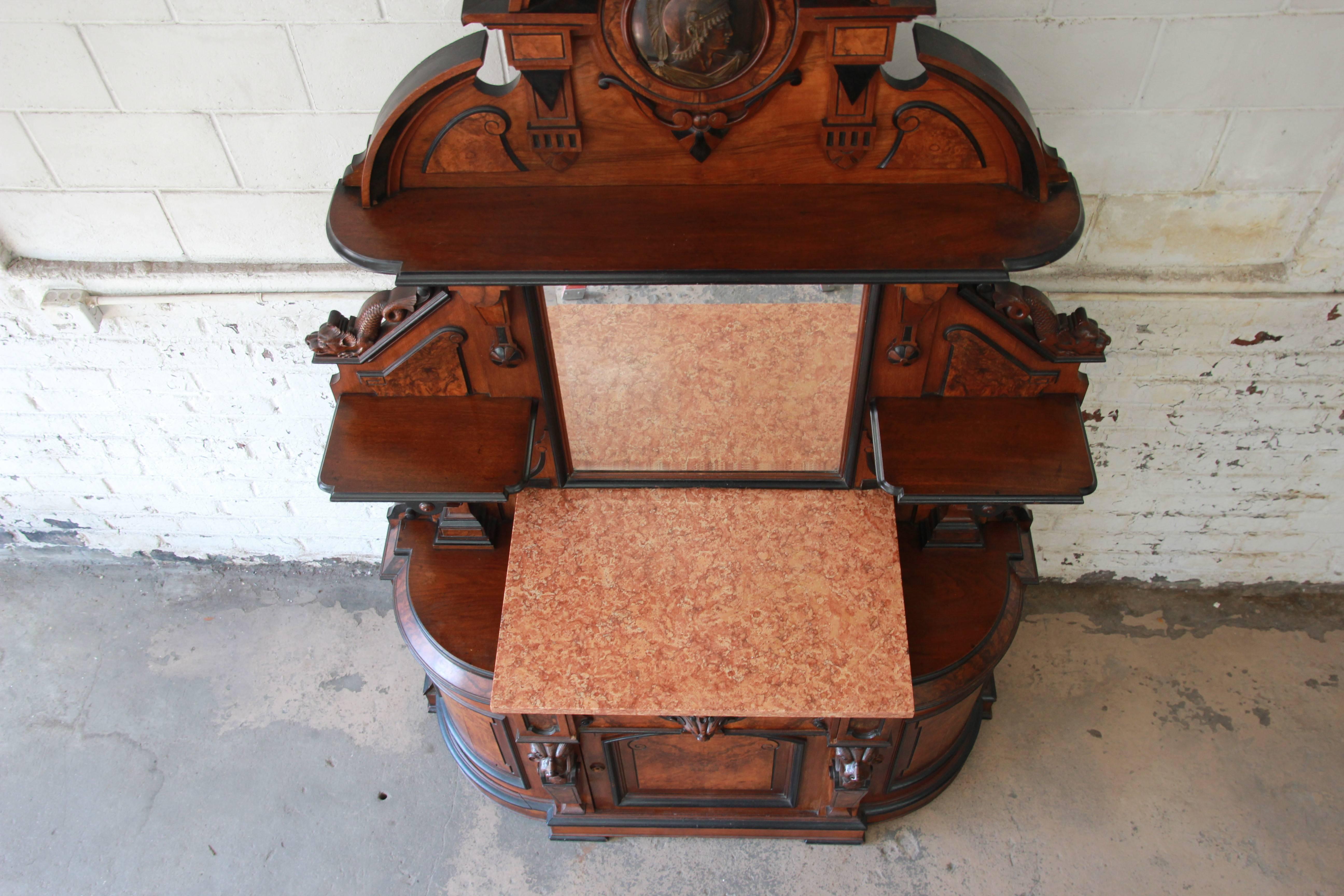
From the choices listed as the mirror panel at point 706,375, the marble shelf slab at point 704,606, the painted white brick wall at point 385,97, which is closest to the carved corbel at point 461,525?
the marble shelf slab at point 704,606

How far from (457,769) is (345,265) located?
1.40m

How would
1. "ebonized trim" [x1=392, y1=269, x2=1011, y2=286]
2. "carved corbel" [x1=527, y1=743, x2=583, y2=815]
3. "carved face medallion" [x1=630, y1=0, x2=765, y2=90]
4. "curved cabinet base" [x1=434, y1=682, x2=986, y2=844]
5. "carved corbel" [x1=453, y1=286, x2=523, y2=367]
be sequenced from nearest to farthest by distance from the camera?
"carved face medallion" [x1=630, y1=0, x2=765, y2=90] → "ebonized trim" [x1=392, y1=269, x2=1011, y2=286] → "carved corbel" [x1=453, y1=286, x2=523, y2=367] → "carved corbel" [x1=527, y1=743, x2=583, y2=815] → "curved cabinet base" [x1=434, y1=682, x2=986, y2=844]

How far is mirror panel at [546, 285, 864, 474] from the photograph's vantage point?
1.62 m

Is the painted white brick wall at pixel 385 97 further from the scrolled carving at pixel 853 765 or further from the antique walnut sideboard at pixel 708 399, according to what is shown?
the scrolled carving at pixel 853 765

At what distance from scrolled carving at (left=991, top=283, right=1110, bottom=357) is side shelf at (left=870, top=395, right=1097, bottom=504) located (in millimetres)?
144

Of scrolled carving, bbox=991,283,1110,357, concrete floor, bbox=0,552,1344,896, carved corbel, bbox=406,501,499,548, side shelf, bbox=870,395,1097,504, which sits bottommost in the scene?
concrete floor, bbox=0,552,1344,896

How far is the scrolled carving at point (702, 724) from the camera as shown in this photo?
74.9 inches

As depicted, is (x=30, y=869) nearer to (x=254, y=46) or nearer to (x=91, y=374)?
(x=91, y=374)

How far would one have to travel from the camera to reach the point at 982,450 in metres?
1.69

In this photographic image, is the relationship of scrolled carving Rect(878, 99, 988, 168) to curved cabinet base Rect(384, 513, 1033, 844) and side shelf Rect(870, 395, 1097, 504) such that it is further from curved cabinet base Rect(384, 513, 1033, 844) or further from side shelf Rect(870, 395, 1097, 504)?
curved cabinet base Rect(384, 513, 1033, 844)

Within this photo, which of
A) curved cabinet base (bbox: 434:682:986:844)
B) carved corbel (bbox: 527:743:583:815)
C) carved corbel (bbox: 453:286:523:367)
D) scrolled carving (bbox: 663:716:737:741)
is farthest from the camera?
curved cabinet base (bbox: 434:682:986:844)

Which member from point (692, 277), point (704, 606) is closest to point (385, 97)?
point (692, 277)

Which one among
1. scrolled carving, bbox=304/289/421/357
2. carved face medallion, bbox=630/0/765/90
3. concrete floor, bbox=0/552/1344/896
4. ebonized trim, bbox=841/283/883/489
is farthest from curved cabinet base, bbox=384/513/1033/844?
carved face medallion, bbox=630/0/765/90

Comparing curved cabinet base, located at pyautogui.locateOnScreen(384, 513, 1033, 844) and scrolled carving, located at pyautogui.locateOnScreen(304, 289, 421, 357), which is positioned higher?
scrolled carving, located at pyautogui.locateOnScreen(304, 289, 421, 357)
